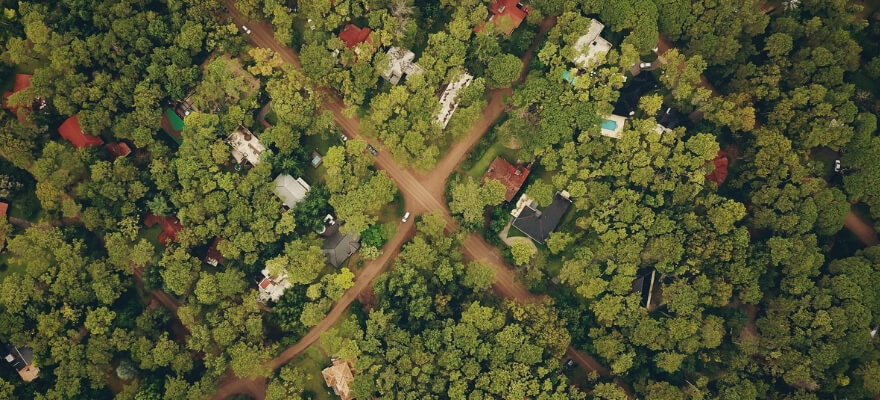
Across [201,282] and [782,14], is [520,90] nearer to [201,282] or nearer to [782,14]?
[782,14]

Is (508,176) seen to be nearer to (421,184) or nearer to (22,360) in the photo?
(421,184)

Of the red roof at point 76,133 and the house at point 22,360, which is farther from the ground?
the red roof at point 76,133

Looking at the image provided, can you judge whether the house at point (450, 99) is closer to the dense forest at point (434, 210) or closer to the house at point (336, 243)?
the dense forest at point (434, 210)

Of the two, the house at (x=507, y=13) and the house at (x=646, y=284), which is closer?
the house at (x=646, y=284)

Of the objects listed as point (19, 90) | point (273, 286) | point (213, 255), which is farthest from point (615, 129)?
point (19, 90)

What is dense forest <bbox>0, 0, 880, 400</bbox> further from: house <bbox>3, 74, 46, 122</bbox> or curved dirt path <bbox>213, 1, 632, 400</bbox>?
curved dirt path <bbox>213, 1, 632, 400</bbox>

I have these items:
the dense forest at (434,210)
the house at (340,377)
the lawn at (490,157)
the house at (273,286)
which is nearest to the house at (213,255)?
the dense forest at (434,210)

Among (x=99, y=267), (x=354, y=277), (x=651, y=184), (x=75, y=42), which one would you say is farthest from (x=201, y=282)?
(x=651, y=184)
